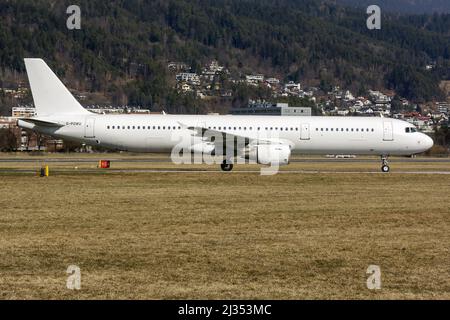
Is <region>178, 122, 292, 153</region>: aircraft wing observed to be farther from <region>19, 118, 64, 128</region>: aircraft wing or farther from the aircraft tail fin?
<region>19, 118, 64, 128</region>: aircraft wing

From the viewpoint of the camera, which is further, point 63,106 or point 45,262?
point 63,106

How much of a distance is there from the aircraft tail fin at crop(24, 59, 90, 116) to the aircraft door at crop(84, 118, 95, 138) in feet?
4.20

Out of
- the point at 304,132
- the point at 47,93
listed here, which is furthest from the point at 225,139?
the point at 47,93

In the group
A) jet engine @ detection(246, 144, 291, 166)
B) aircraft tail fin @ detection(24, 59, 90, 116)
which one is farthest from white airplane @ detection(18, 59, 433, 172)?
jet engine @ detection(246, 144, 291, 166)

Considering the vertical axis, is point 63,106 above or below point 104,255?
above

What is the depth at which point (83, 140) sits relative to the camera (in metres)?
48.6

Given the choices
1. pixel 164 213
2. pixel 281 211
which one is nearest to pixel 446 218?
pixel 281 211

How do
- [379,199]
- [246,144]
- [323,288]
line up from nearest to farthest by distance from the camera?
[323,288]
[379,199]
[246,144]

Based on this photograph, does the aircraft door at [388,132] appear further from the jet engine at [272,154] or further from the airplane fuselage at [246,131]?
the jet engine at [272,154]

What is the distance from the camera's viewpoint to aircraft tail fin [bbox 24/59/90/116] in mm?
48688

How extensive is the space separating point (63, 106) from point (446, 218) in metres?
30.4

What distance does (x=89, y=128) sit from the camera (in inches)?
1893

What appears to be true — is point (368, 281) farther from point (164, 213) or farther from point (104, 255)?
point (164, 213)

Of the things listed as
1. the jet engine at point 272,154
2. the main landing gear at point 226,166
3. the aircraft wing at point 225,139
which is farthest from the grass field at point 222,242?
the aircraft wing at point 225,139
